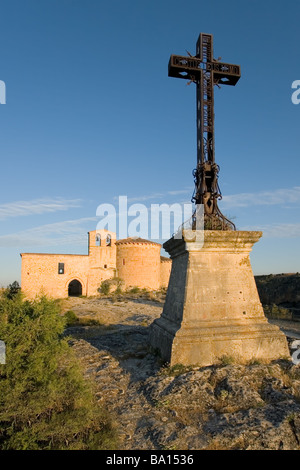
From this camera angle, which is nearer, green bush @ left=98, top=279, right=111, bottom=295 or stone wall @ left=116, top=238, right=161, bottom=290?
green bush @ left=98, top=279, right=111, bottom=295

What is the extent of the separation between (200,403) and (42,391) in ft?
7.64

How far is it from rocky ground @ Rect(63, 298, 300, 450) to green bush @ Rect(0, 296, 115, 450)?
1.51 feet

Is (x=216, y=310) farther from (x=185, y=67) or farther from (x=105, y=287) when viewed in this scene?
(x=105, y=287)

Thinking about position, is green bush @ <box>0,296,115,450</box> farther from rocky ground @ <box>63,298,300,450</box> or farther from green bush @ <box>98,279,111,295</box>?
green bush @ <box>98,279,111,295</box>

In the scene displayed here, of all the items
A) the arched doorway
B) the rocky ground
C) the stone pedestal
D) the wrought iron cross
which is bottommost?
the arched doorway

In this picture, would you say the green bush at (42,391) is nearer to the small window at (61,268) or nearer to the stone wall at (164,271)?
the small window at (61,268)

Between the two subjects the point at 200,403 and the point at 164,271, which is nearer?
the point at 200,403

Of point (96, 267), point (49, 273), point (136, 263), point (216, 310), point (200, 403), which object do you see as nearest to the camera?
point (200, 403)

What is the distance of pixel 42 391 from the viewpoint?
4.01 metres

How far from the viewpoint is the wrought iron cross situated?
6.90m

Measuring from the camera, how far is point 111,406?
468 cm

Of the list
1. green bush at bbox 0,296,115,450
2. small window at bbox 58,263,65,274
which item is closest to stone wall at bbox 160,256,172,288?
small window at bbox 58,263,65,274

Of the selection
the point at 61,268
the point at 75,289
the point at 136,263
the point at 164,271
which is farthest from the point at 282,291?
the point at 75,289
